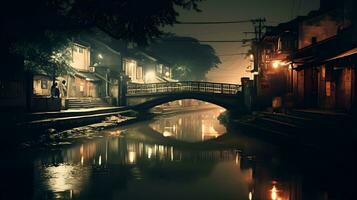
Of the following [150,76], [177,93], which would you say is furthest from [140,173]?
[150,76]

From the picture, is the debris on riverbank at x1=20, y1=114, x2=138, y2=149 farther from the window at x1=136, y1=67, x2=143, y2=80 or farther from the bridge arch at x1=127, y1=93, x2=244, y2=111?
the window at x1=136, y1=67, x2=143, y2=80

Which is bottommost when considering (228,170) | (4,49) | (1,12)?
(228,170)

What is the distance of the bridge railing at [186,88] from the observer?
4000 cm

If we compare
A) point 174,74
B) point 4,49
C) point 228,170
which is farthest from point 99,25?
point 174,74

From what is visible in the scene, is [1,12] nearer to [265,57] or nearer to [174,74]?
[265,57]

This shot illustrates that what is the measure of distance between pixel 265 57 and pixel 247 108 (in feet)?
30.4

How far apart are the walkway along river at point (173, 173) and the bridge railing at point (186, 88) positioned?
23.7 meters

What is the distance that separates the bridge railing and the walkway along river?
931 inches

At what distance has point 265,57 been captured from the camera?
140 feet

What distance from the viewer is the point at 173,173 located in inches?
428

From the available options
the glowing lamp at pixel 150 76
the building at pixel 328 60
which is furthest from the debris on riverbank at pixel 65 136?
the glowing lamp at pixel 150 76

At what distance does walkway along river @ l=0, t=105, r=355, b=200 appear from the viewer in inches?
330

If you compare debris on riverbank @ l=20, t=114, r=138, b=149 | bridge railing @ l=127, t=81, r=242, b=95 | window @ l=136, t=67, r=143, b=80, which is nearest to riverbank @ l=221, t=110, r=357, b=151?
debris on riverbank @ l=20, t=114, r=138, b=149

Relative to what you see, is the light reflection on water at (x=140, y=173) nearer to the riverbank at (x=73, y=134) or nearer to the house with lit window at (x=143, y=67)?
the riverbank at (x=73, y=134)
